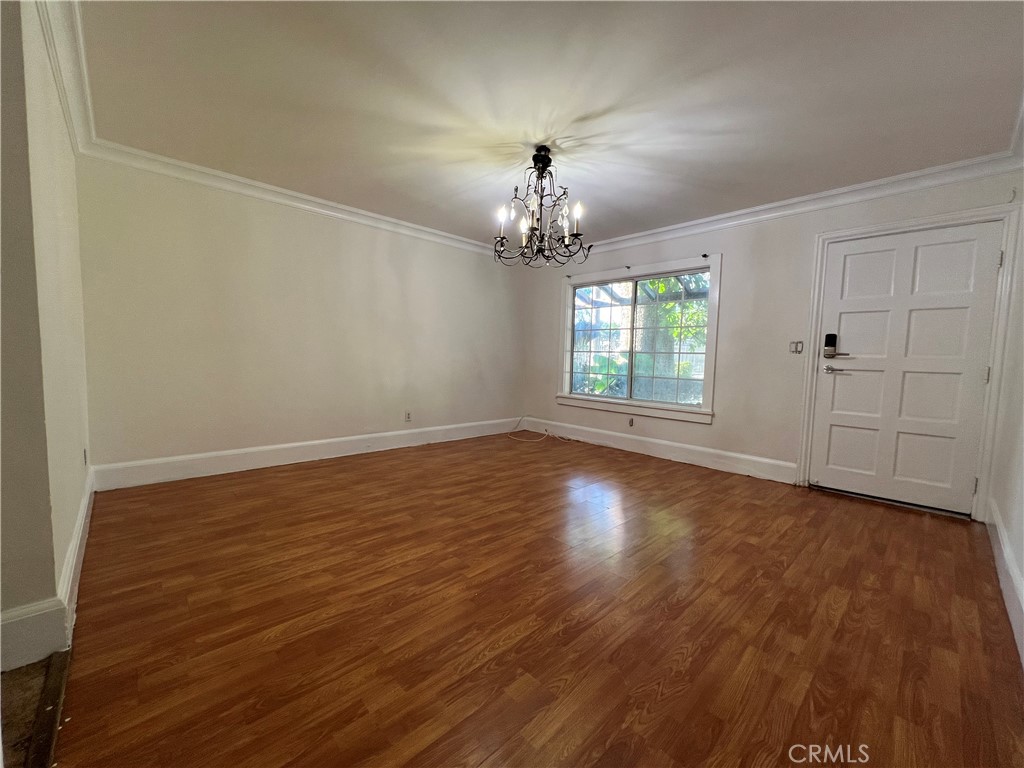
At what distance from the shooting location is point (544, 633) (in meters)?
1.51

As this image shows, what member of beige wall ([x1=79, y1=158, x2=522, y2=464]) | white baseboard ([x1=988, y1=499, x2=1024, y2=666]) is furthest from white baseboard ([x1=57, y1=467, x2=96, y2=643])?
white baseboard ([x1=988, y1=499, x2=1024, y2=666])

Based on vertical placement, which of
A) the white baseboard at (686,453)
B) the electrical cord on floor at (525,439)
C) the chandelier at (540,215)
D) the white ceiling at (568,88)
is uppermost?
the white ceiling at (568,88)

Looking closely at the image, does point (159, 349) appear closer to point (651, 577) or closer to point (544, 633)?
point (544, 633)

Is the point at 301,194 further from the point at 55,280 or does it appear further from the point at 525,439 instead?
the point at 525,439

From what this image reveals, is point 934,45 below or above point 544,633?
above

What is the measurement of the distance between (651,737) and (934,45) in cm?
291

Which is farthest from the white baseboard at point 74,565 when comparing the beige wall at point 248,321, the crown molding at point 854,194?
the crown molding at point 854,194

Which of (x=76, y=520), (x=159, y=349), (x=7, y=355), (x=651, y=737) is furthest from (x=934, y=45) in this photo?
(x=159, y=349)

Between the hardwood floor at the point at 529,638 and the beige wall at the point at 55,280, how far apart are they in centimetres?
43

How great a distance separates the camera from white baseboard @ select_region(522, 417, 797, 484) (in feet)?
11.6

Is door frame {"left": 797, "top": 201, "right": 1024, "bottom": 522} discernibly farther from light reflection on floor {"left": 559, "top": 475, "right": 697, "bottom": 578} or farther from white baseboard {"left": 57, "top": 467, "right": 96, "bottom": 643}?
white baseboard {"left": 57, "top": 467, "right": 96, "bottom": 643}

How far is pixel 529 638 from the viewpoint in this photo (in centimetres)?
148

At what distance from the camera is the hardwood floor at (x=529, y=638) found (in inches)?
42.7

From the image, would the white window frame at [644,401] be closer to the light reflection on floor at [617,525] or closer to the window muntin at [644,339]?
the window muntin at [644,339]
